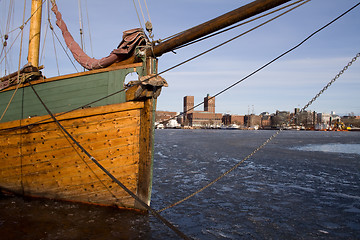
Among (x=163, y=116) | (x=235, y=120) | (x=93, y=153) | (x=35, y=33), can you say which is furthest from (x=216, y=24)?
(x=235, y=120)

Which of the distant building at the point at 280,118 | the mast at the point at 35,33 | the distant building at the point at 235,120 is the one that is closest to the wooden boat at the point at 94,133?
the mast at the point at 35,33

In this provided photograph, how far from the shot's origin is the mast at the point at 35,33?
8.67m

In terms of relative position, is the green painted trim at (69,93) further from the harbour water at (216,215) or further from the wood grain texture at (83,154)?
the harbour water at (216,215)

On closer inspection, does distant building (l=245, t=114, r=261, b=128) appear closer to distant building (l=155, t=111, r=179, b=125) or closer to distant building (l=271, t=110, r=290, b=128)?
distant building (l=271, t=110, r=290, b=128)

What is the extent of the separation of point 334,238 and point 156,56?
18.0 feet

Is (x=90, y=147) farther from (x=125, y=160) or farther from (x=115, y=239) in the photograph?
(x=115, y=239)

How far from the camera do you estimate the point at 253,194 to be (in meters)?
8.87

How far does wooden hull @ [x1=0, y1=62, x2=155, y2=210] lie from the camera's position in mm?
6090

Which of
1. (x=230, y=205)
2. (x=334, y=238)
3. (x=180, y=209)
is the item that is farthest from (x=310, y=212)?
(x=180, y=209)

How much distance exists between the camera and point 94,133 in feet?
20.5

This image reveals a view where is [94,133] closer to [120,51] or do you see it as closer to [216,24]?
[120,51]

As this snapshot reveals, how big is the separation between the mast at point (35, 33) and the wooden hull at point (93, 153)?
260 centimetres

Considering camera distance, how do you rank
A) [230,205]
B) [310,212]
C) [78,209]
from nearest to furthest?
[78,209] → [310,212] → [230,205]

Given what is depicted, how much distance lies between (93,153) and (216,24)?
399 cm
